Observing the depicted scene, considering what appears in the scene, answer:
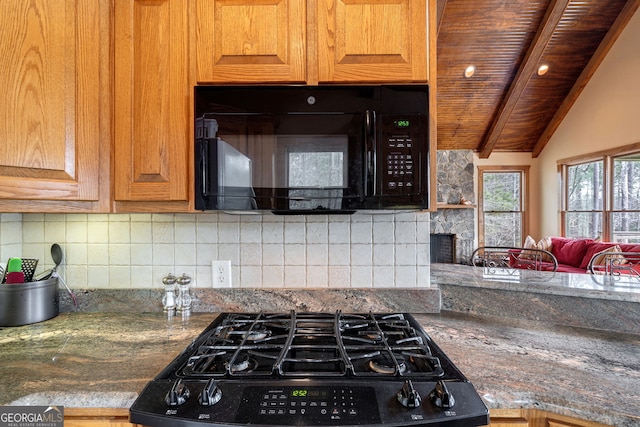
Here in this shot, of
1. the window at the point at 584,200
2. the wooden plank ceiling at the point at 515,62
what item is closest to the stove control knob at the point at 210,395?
the wooden plank ceiling at the point at 515,62

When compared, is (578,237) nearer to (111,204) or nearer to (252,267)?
(252,267)

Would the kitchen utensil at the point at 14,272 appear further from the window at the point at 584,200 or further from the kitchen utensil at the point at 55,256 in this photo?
the window at the point at 584,200

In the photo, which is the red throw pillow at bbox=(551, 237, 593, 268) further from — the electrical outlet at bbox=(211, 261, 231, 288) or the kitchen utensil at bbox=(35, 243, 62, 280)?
the kitchen utensil at bbox=(35, 243, 62, 280)

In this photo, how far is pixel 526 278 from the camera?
1465mm

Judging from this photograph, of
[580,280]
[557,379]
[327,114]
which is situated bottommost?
[557,379]

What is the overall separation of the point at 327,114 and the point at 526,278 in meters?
1.10

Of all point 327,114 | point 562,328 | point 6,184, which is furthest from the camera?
point 562,328

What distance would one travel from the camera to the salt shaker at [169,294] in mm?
1362

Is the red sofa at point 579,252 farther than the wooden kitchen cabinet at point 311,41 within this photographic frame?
Yes

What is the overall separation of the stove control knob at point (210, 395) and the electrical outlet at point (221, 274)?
2.17ft

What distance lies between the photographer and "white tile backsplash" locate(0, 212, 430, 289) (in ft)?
4.68

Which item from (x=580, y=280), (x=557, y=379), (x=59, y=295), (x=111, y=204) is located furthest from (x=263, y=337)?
(x=580, y=280)

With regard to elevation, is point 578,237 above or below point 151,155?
below
